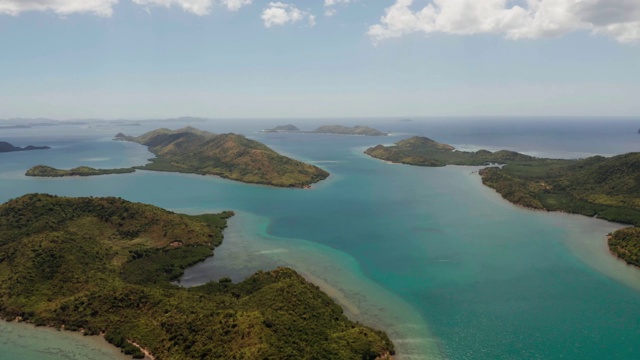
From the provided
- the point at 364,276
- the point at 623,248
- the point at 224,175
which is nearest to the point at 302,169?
the point at 224,175

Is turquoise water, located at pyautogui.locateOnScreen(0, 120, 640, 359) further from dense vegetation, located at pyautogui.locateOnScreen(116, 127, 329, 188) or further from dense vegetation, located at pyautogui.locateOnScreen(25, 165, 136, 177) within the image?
dense vegetation, located at pyautogui.locateOnScreen(25, 165, 136, 177)

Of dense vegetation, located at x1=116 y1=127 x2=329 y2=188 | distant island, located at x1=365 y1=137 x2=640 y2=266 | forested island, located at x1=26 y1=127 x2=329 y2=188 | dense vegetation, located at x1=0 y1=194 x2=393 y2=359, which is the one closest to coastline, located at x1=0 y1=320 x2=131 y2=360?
dense vegetation, located at x1=0 y1=194 x2=393 y2=359

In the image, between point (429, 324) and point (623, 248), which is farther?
point (623, 248)

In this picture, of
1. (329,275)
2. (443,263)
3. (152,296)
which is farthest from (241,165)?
(152,296)

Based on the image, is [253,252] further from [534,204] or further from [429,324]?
[534,204]

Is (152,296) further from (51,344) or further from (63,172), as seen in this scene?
(63,172)

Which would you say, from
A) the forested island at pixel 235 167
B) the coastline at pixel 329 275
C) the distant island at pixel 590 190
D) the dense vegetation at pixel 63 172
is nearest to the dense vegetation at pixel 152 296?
the coastline at pixel 329 275
